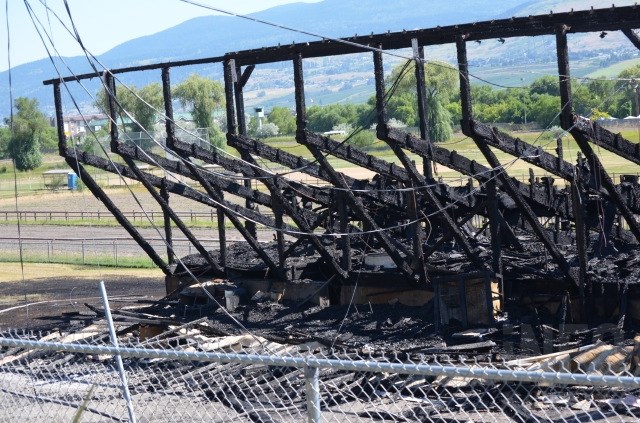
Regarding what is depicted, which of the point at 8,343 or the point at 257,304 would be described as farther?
the point at 257,304

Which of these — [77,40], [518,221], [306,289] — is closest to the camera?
[77,40]

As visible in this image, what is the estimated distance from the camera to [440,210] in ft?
61.6

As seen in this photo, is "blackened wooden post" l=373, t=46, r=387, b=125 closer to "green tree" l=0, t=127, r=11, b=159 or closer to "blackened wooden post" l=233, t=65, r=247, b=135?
"blackened wooden post" l=233, t=65, r=247, b=135

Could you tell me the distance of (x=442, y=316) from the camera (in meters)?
18.9

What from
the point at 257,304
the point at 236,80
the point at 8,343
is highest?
the point at 236,80

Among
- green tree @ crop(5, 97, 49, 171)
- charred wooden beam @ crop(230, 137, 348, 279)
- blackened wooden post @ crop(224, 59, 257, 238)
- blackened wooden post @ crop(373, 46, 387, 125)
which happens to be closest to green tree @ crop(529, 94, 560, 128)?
blackened wooden post @ crop(224, 59, 257, 238)

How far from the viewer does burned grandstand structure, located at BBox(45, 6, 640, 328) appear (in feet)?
58.4

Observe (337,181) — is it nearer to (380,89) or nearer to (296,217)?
(296,217)

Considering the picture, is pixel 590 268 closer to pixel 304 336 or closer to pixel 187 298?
pixel 304 336

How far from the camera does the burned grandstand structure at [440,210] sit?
1780cm

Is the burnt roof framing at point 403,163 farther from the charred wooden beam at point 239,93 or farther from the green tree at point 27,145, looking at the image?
the green tree at point 27,145

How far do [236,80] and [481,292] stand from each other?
7.44m

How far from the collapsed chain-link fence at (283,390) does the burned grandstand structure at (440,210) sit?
9.05ft

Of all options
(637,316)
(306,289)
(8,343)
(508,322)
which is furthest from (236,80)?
(8,343)
